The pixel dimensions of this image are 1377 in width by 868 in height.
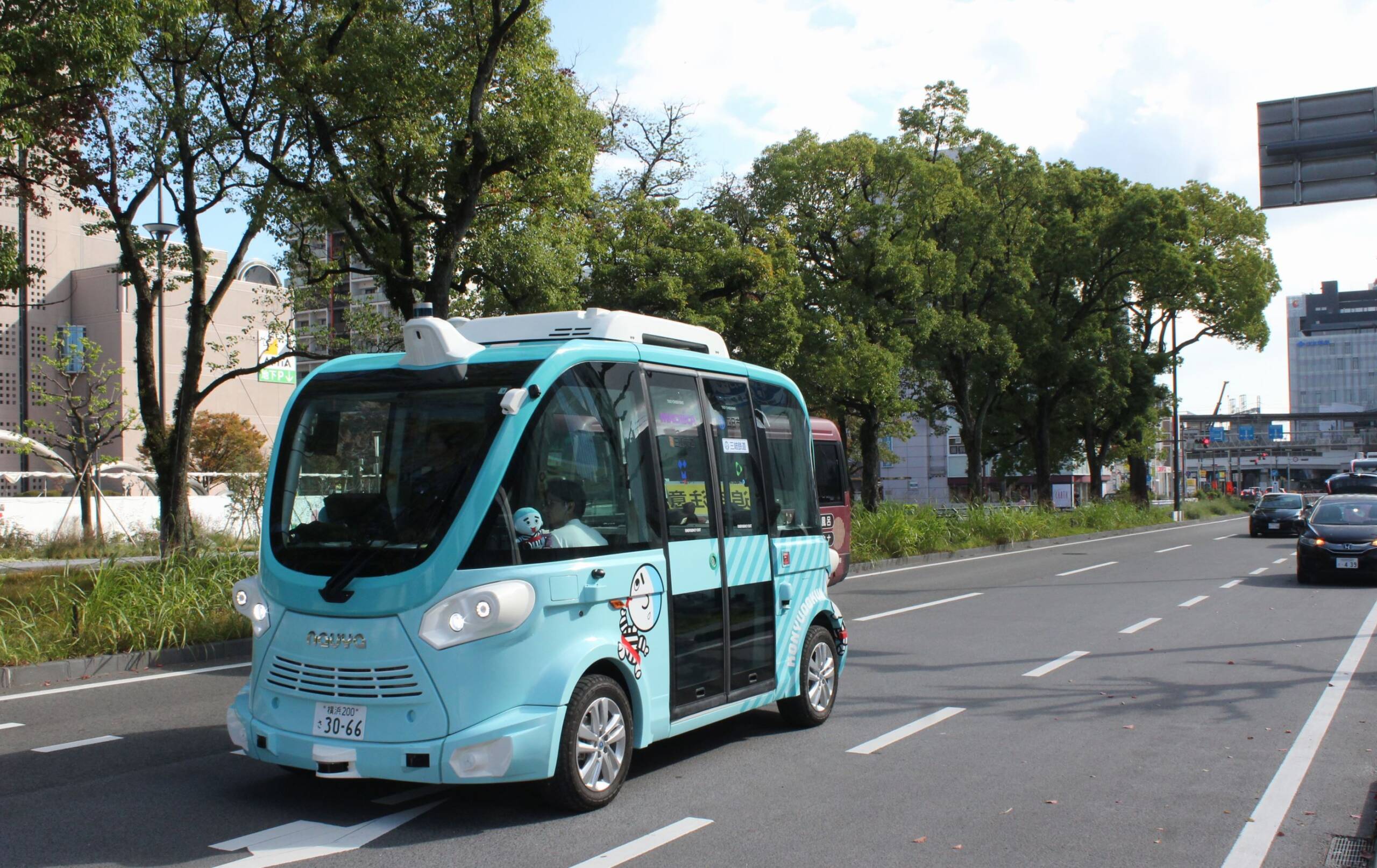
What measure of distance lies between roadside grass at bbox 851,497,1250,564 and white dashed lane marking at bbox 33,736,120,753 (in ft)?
56.4

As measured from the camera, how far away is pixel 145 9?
12281 mm

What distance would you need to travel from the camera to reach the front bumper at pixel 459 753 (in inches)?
201

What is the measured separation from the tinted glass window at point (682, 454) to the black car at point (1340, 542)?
1559 centimetres

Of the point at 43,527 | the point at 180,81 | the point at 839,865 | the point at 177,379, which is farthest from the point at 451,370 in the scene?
the point at 177,379

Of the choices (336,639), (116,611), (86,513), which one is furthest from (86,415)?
(336,639)

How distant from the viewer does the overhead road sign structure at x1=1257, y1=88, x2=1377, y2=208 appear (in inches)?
525

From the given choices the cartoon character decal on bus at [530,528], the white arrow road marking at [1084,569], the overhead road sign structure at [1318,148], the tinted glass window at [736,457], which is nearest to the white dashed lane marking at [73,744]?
the cartoon character decal on bus at [530,528]

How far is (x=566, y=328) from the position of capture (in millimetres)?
6355

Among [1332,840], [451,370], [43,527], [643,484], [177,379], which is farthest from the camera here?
[177,379]

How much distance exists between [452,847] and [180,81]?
16392 mm

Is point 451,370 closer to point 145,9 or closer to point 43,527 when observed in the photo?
point 145,9

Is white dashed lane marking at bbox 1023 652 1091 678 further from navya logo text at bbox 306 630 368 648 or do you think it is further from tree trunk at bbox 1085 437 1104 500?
tree trunk at bbox 1085 437 1104 500

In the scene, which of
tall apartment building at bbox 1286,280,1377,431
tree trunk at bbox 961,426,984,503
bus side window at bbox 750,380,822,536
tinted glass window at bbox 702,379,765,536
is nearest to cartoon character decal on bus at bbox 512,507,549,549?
tinted glass window at bbox 702,379,765,536

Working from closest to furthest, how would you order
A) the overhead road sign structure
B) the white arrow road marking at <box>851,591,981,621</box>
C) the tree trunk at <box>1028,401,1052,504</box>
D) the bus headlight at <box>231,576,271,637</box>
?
the bus headlight at <box>231,576,271,637</box> → the overhead road sign structure → the white arrow road marking at <box>851,591,981,621</box> → the tree trunk at <box>1028,401,1052,504</box>
